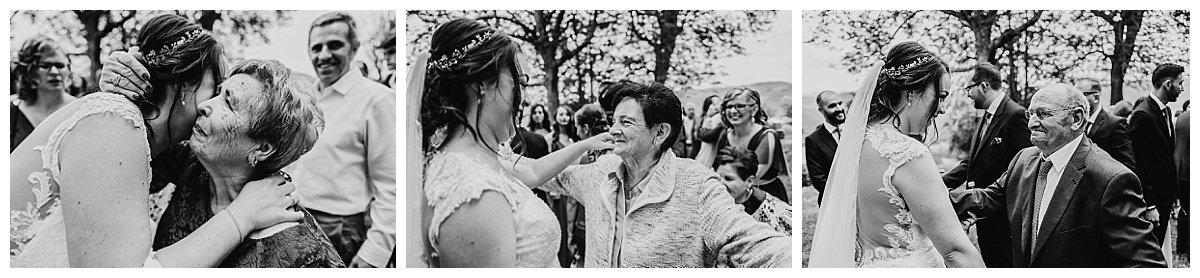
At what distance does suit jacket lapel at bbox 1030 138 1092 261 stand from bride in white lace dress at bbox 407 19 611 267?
80.2 inches

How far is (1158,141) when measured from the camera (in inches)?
199

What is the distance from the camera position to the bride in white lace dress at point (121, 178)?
458 cm

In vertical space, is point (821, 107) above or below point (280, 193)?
above

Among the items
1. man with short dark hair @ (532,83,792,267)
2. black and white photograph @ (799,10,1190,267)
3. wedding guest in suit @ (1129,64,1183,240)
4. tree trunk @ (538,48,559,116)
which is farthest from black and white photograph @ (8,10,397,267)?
wedding guest in suit @ (1129,64,1183,240)

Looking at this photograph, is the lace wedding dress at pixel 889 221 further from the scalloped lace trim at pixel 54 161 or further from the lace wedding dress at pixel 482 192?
the scalloped lace trim at pixel 54 161

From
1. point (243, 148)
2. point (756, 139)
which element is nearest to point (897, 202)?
point (756, 139)

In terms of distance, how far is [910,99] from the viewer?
493 centimetres

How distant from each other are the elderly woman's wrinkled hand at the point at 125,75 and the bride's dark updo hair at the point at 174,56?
0.03 m

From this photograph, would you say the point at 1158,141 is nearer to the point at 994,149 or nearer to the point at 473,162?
the point at 994,149

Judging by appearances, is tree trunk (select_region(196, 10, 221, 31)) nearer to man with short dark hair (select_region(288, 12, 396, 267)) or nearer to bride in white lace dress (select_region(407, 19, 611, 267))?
man with short dark hair (select_region(288, 12, 396, 267))

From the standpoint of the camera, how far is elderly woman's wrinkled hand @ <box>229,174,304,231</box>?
4750 millimetres

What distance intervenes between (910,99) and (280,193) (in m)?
2.60
